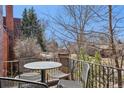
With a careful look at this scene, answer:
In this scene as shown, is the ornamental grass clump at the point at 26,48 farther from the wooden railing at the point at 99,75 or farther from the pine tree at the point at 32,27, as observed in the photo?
the wooden railing at the point at 99,75

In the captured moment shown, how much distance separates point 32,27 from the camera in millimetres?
4055

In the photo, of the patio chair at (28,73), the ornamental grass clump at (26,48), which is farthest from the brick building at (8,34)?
the patio chair at (28,73)

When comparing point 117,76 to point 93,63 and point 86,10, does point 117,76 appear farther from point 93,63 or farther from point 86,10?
point 86,10

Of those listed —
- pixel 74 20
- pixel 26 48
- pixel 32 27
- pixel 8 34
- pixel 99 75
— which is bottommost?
pixel 99 75

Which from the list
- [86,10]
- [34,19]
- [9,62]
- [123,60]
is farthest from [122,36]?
[9,62]

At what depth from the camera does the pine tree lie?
3.97 metres

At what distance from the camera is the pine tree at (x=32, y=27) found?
156 inches

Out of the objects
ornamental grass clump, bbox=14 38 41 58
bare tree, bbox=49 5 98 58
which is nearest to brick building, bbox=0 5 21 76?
ornamental grass clump, bbox=14 38 41 58

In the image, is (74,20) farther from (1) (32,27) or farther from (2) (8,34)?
(2) (8,34)

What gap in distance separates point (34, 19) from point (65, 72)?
1.19m

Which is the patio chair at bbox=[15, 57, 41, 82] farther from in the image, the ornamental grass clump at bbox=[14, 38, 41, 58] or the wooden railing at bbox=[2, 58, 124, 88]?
the wooden railing at bbox=[2, 58, 124, 88]

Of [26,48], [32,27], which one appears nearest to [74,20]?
[32,27]

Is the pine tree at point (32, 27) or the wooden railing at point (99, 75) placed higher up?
the pine tree at point (32, 27)

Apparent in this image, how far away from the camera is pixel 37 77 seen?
4078mm
